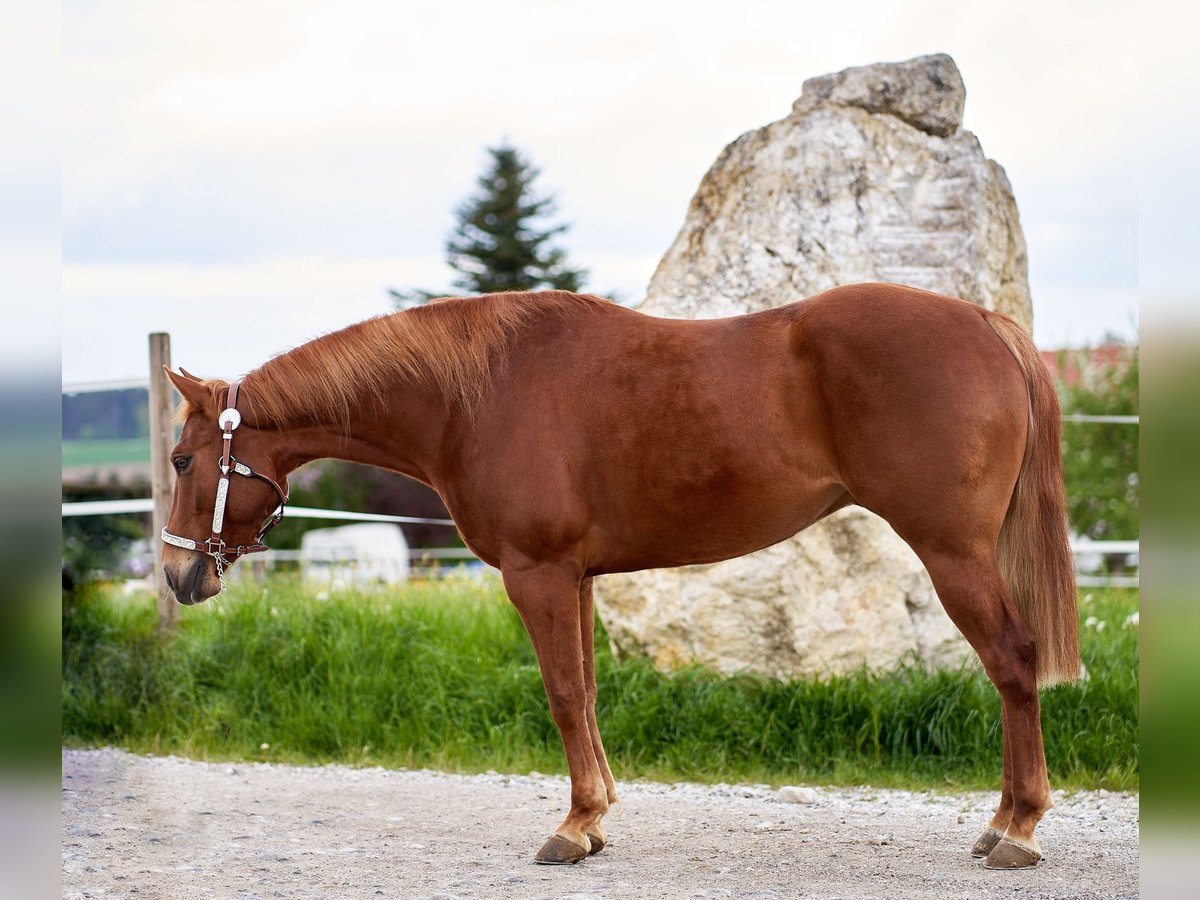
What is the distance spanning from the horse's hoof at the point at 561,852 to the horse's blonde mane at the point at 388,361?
151cm

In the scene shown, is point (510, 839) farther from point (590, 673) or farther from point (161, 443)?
point (161, 443)

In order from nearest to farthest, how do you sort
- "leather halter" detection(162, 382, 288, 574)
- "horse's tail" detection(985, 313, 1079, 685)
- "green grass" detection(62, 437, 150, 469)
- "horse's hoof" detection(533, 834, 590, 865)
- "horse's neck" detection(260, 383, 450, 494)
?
"horse's tail" detection(985, 313, 1079, 685)
"horse's hoof" detection(533, 834, 590, 865)
"leather halter" detection(162, 382, 288, 574)
"horse's neck" detection(260, 383, 450, 494)
"green grass" detection(62, 437, 150, 469)

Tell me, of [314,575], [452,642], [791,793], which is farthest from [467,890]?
[314,575]

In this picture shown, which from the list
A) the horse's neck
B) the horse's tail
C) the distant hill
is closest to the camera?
the horse's tail

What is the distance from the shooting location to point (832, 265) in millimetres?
A: 5707

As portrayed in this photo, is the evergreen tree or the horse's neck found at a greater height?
the evergreen tree

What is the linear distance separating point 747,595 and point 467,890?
8.04 feet

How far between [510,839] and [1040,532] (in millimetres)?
2187

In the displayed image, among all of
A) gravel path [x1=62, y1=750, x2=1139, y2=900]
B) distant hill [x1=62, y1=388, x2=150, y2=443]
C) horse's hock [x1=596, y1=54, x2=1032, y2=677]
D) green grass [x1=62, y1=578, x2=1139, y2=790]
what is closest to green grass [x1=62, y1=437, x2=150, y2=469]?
distant hill [x1=62, y1=388, x2=150, y2=443]

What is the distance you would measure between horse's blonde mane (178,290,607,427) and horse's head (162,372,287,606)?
54mm

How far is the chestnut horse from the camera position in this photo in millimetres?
3342

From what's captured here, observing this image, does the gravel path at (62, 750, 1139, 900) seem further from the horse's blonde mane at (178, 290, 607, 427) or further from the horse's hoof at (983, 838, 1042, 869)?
the horse's blonde mane at (178, 290, 607, 427)

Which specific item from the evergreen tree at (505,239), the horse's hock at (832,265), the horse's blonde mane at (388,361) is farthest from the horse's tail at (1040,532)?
the evergreen tree at (505,239)

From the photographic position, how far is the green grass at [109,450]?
43.2 ft
